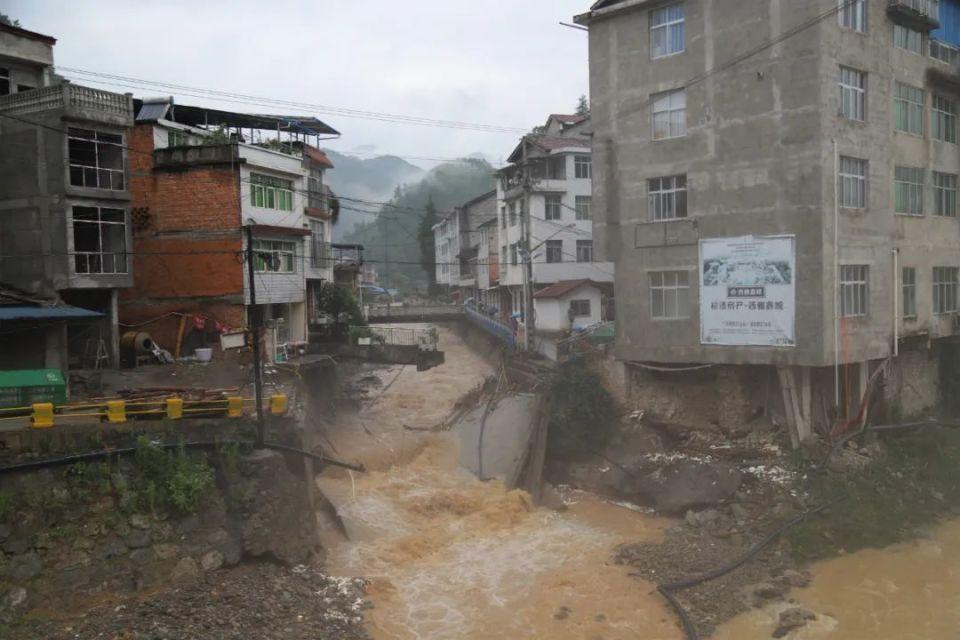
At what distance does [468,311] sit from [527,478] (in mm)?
27936

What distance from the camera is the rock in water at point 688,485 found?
23328 millimetres

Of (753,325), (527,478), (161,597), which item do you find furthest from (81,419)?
(753,325)

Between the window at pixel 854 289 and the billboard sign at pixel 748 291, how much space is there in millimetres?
1866

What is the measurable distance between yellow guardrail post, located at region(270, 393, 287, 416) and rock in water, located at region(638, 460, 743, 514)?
11965mm

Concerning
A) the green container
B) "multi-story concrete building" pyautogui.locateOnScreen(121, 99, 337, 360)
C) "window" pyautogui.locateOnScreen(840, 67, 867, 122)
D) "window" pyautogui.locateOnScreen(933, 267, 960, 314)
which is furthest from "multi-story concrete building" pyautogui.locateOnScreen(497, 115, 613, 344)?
the green container

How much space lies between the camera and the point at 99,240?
93.5 ft

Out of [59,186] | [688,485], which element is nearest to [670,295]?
[688,485]

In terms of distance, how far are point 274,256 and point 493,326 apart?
17.3 m

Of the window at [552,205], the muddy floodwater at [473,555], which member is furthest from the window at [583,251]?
the muddy floodwater at [473,555]

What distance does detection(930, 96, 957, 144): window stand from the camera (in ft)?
91.2

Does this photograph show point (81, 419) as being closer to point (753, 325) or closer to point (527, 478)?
point (527, 478)

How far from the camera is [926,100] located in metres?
27.1

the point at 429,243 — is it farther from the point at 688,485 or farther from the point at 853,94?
the point at 688,485

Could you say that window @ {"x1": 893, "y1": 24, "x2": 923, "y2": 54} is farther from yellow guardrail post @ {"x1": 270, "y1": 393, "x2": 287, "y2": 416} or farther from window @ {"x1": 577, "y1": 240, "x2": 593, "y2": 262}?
yellow guardrail post @ {"x1": 270, "y1": 393, "x2": 287, "y2": 416}
